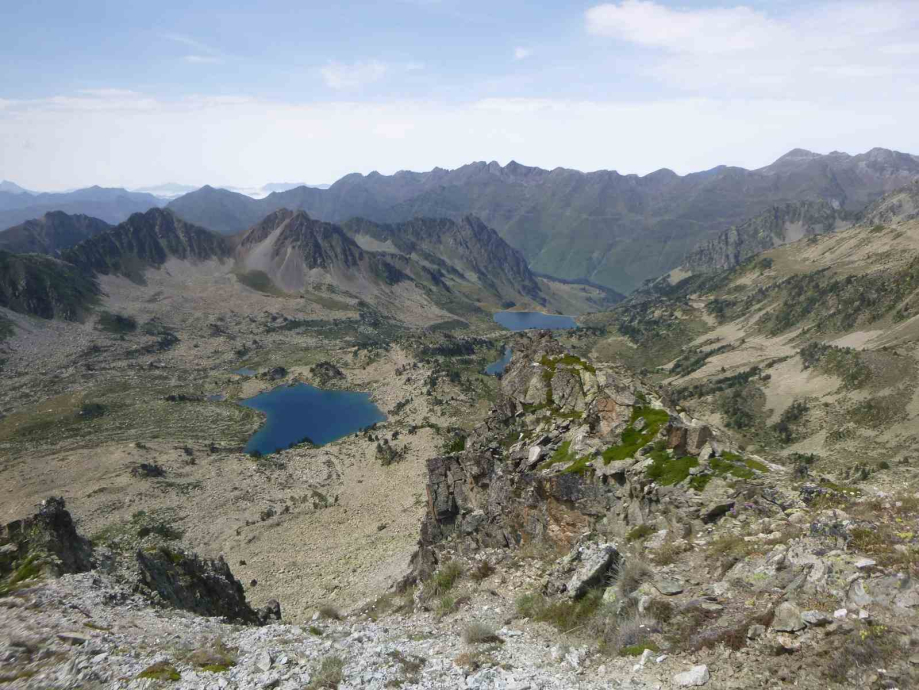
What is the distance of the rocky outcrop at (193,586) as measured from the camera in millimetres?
24594

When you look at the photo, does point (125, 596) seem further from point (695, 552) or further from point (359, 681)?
point (695, 552)

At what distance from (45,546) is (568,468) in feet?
81.5

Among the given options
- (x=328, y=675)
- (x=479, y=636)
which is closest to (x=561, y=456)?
(x=479, y=636)

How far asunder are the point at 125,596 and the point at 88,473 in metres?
78.3

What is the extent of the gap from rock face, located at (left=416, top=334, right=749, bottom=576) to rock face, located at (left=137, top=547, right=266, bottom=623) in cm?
1105

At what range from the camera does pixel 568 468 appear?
28625 millimetres

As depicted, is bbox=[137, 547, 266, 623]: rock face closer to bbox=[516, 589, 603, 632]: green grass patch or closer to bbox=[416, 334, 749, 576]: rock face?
bbox=[416, 334, 749, 576]: rock face

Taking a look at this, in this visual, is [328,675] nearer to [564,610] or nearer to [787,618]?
[564,610]

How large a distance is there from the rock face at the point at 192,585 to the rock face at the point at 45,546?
2.68m

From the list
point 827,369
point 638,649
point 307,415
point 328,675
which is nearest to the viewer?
point 638,649

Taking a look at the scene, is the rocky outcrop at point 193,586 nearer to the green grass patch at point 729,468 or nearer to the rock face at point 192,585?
the rock face at point 192,585

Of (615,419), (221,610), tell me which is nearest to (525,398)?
(615,419)

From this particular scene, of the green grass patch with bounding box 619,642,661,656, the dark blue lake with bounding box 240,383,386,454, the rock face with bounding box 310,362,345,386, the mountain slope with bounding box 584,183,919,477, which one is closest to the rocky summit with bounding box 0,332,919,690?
the green grass patch with bounding box 619,642,661,656

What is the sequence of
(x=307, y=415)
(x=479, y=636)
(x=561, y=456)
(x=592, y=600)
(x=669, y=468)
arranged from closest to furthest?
(x=479, y=636) < (x=592, y=600) < (x=669, y=468) < (x=561, y=456) < (x=307, y=415)
